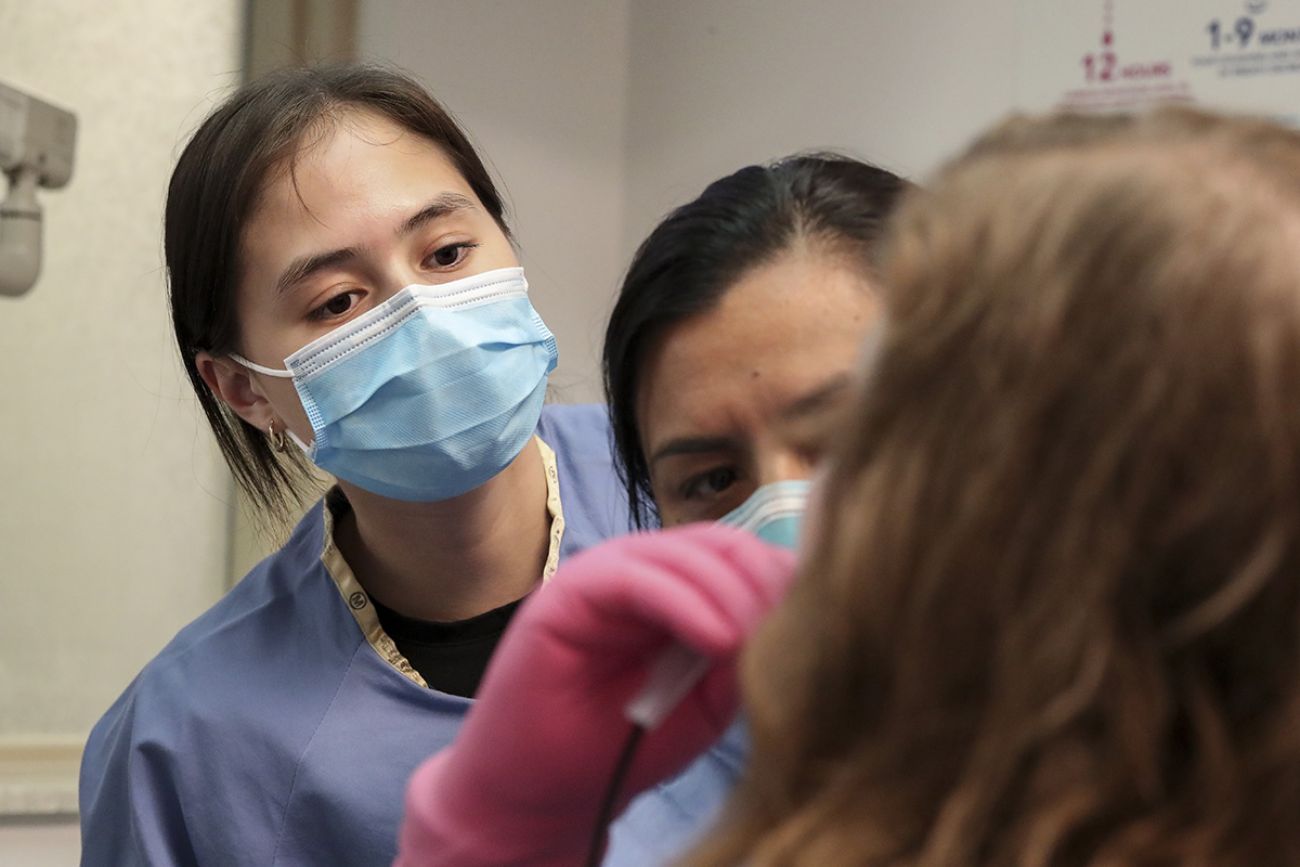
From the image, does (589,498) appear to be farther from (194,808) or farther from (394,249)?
(194,808)

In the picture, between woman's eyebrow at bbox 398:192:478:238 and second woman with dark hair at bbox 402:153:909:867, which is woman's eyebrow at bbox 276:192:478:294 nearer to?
woman's eyebrow at bbox 398:192:478:238

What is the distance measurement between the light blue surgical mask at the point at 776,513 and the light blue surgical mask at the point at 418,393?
51 centimetres

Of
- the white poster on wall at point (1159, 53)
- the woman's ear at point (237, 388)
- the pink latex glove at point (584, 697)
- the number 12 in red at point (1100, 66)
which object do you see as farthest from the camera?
the number 12 in red at point (1100, 66)

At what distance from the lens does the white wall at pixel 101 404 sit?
6.77 ft

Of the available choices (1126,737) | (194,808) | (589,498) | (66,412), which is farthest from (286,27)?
(1126,737)

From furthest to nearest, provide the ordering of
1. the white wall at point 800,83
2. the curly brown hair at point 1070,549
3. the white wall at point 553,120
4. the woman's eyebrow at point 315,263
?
1. the white wall at point 553,120
2. the white wall at point 800,83
3. the woman's eyebrow at point 315,263
4. the curly brown hair at point 1070,549

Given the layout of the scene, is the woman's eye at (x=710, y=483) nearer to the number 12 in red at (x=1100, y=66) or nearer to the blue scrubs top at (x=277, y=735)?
the blue scrubs top at (x=277, y=735)

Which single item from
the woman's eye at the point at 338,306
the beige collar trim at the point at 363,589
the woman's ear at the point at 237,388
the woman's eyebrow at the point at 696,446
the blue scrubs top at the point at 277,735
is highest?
the woman's eye at the point at 338,306

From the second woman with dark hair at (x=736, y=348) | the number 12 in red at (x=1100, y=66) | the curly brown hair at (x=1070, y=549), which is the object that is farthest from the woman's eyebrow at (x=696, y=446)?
the number 12 in red at (x=1100, y=66)

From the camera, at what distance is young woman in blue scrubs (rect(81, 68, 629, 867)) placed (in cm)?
133

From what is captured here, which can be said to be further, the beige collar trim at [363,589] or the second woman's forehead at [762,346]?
the beige collar trim at [363,589]

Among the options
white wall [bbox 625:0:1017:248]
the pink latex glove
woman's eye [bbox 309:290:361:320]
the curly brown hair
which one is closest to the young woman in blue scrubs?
woman's eye [bbox 309:290:361:320]

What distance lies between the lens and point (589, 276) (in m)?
2.61

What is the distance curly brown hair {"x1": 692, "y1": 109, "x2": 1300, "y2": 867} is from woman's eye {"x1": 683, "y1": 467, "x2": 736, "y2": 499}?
46 centimetres
